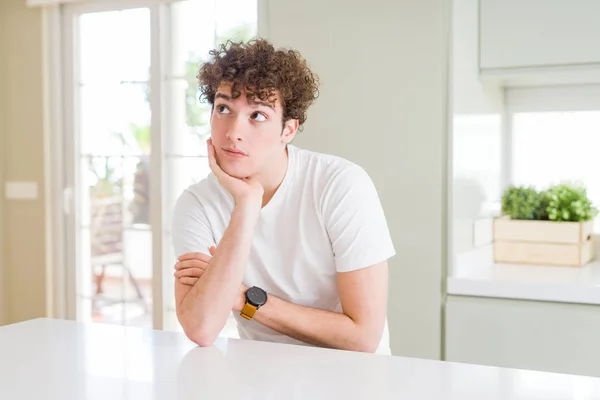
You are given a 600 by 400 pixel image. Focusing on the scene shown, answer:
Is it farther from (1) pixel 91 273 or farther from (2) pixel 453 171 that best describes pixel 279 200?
(1) pixel 91 273

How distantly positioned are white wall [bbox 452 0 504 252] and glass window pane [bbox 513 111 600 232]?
208 mm

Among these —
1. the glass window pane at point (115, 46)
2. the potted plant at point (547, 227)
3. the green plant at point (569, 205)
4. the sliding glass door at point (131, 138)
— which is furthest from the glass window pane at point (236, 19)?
the green plant at point (569, 205)

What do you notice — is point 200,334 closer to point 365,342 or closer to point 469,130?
point 365,342

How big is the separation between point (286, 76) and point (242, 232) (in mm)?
384

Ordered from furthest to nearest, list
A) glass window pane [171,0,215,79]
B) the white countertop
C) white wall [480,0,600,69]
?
glass window pane [171,0,215,79] → white wall [480,0,600,69] → the white countertop

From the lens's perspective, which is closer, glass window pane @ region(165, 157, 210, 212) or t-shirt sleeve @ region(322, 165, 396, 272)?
t-shirt sleeve @ region(322, 165, 396, 272)

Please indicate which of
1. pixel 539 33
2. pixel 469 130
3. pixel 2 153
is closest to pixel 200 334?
pixel 469 130

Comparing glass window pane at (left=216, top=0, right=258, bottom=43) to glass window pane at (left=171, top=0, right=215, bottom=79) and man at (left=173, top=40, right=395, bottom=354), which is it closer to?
glass window pane at (left=171, top=0, right=215, bottom=79)

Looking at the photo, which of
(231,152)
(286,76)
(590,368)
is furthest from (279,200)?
(590,368)

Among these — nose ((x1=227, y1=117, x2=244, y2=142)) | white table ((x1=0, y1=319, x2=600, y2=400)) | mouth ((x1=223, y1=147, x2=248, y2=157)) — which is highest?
nose ((x1=227, y1=117, x2=244, y2=142))

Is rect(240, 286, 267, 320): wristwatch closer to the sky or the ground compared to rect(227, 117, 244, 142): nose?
closer to the ground

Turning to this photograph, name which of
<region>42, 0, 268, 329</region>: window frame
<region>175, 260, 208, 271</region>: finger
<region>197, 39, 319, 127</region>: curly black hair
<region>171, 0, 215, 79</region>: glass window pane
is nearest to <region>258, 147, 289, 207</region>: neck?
<region>197, 39, 319, 127</region>: curly black hair

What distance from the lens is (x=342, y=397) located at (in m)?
1.17

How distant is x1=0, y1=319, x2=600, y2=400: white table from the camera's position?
3.92 ft
